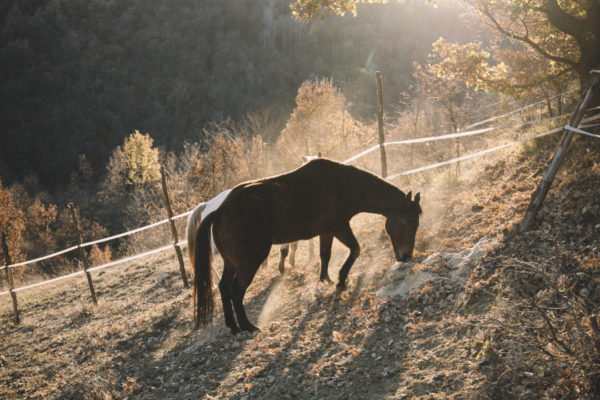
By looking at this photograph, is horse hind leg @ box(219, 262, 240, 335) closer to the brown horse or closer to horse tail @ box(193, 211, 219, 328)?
the brown horse

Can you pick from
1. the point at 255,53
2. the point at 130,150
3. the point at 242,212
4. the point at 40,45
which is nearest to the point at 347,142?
the point at 242,212

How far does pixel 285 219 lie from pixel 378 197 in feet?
5.01

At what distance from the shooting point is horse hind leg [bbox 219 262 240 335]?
500 centimetres

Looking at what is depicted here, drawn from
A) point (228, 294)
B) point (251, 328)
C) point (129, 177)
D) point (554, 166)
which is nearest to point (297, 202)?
point (228, 294)

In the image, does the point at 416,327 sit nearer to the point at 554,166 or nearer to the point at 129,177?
the point at 554,166

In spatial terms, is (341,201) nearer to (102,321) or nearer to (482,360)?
(482,360)

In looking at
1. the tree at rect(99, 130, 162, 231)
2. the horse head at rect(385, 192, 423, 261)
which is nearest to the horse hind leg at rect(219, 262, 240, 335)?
the horse head at rect(385, 192, 423, 261)

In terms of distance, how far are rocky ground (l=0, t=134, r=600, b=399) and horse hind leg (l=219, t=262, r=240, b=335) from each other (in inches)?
9.2

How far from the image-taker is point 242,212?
184 inches

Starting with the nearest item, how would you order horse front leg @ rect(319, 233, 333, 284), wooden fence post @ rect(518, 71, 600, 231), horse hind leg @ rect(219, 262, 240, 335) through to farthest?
wooden fence post @ rect(518, 71, 600, 231)
horse hind leg @ rect(219, 262, 240, 335)
horse front leg @ rect(319, 233, 333, 284)

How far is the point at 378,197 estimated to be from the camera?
5586mm

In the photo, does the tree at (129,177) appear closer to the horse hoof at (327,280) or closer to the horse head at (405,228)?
the horse hoof at (327,280)

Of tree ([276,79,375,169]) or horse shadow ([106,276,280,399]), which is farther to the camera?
tree ([276,79,375,169])

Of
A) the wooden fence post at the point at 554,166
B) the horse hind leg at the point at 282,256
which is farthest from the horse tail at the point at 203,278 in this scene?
the wooden fence post at the point at 554,166
